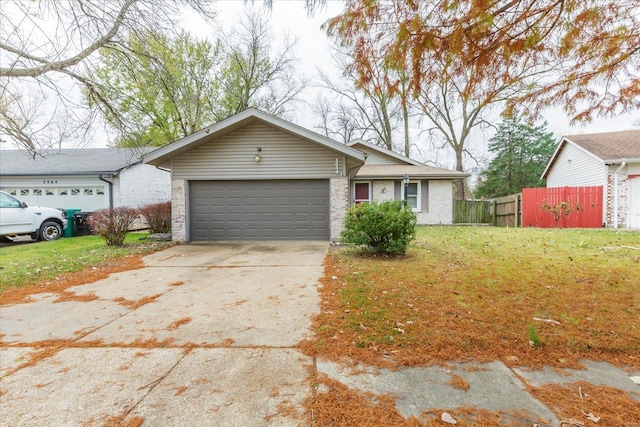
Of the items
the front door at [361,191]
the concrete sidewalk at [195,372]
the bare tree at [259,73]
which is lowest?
the concrete sidewalk at [195,372]

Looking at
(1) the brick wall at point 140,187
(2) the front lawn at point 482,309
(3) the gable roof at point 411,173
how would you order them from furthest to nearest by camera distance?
(1) the brick wall at point 140,187, (3) the gable roof at point 411,173, (2) the front lawn at point 482,309

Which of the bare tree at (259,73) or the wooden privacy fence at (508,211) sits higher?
the bare tree at (259,73)

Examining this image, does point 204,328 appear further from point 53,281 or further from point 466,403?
point 53,281

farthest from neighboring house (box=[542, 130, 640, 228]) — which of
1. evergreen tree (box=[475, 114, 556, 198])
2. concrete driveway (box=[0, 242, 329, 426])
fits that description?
concrete driveway (box=[0, 242, 329, 426])

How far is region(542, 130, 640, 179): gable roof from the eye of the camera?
41.7 feet

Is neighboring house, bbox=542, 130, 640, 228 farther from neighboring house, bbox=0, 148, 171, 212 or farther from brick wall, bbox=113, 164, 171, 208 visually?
neighboring house, bbox=0, 148, 171, 212

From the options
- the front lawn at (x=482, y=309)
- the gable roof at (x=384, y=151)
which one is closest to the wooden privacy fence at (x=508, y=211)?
the gable roof at (x=384, y=151)

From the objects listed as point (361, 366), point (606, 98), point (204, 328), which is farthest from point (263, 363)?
point (606, 98)

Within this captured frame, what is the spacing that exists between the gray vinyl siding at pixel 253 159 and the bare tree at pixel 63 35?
303cm

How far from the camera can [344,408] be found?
6.30 feet

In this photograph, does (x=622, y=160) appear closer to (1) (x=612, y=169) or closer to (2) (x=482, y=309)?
(1) (x=612, y=169)

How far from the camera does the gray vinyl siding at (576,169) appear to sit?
1346 cm

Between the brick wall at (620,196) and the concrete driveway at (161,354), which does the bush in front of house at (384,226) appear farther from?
the brick wall at (620,196)

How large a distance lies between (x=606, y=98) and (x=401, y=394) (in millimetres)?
4828
